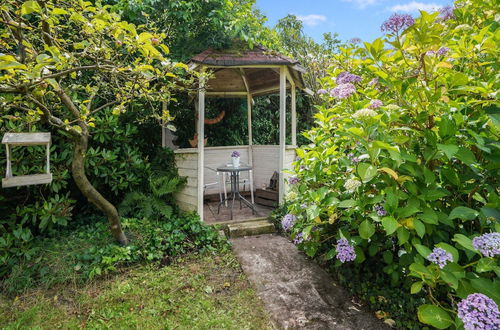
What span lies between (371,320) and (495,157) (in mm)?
1509

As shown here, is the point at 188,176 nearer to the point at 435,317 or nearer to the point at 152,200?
the point at 152,200

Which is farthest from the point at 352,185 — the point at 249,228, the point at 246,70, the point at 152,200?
the point at 246,70

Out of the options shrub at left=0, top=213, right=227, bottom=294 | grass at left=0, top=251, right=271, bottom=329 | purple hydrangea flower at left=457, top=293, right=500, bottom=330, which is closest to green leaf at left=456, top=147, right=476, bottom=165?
purple hydrangea flower at left=457, top=293, right=500, bottom=330

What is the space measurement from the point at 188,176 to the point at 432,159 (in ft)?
10.8

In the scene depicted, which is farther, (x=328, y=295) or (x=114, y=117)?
(x=114, y=117)

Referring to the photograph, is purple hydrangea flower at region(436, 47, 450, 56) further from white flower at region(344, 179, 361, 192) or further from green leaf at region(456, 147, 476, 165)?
white flower at region(344, 179, 361, 192)

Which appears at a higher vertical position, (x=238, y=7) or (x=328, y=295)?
(x=238, y=7)

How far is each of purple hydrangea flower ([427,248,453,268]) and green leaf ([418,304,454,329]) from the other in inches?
8.2

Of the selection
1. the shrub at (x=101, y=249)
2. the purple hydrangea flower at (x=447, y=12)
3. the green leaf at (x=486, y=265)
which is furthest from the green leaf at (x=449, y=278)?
the shrub at (x=101, y=249)

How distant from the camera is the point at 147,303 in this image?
8.06ft

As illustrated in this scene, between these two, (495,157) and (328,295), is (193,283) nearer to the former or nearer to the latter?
(328,295)

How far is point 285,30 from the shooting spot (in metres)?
8.38

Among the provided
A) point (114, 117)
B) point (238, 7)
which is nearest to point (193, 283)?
point (114, 117)

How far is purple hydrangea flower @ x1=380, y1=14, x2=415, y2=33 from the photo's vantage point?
1.58m
